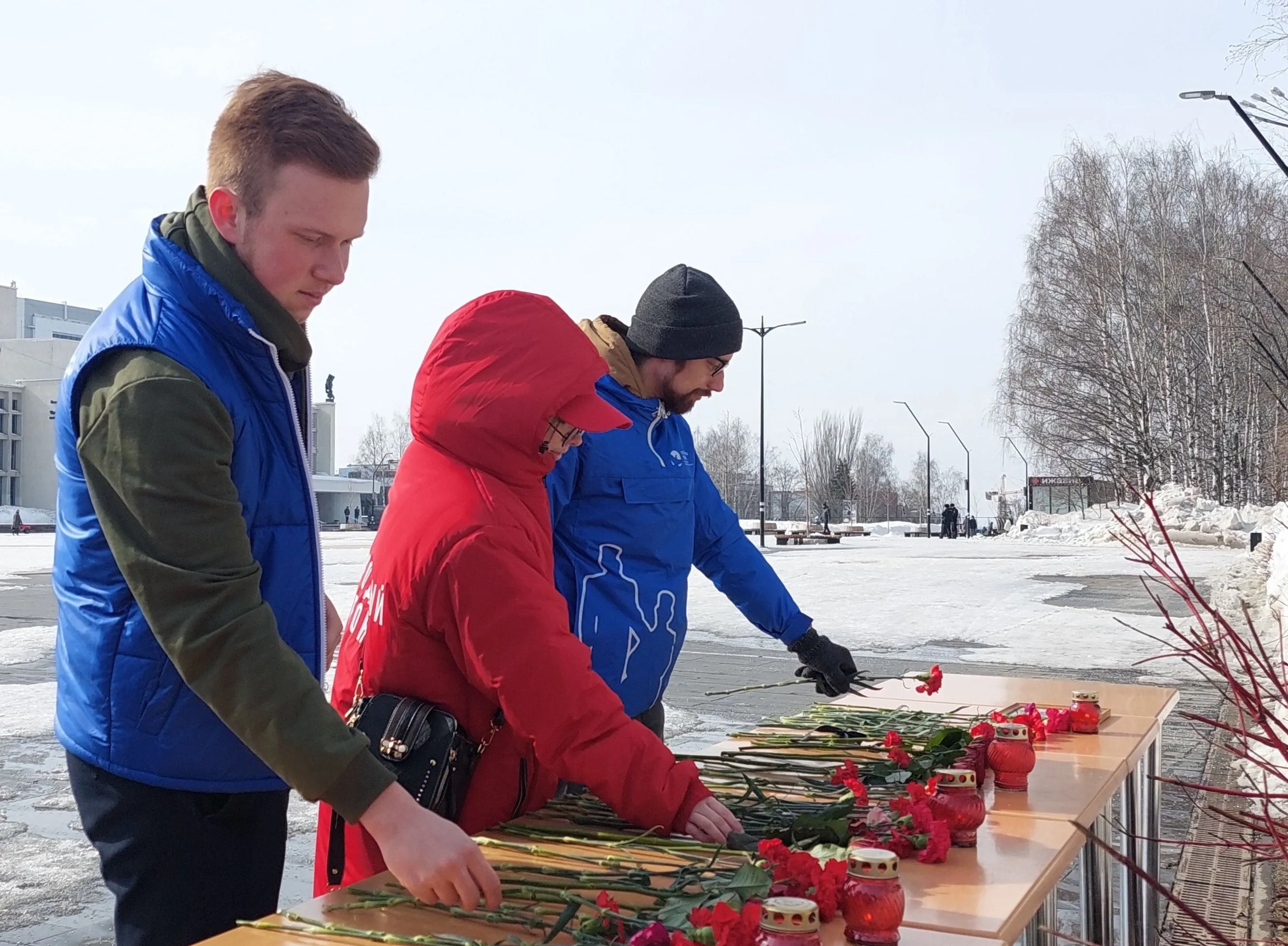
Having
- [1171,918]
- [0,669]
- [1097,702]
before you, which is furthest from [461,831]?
[0,669]

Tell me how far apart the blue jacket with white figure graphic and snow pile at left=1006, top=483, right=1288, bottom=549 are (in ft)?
75.0

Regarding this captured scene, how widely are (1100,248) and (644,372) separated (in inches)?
1406

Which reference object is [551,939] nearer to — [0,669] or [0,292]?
[0,669]

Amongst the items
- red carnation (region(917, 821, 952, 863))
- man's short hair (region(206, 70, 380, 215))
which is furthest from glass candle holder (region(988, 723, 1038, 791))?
man's short hair (region(206, 70, 380, 215))

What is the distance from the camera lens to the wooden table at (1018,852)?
152 cm

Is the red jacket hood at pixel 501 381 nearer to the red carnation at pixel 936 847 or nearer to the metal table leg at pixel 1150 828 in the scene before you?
the red carnation at pixel 936 847

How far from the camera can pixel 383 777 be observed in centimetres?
154

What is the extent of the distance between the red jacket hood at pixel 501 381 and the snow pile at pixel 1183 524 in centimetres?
2400

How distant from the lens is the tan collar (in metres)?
3.08

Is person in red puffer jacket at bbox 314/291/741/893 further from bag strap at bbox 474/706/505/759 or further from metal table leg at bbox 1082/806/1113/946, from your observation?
metal table leg at bbox 1082/806/1113/946

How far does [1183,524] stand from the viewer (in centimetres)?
3172

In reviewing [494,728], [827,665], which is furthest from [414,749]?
[827,665]

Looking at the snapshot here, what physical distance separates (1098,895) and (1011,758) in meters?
0.57

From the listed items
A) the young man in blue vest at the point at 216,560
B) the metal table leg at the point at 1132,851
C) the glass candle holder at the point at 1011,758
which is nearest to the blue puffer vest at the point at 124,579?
the young man in blue vest at the point at 216,560
